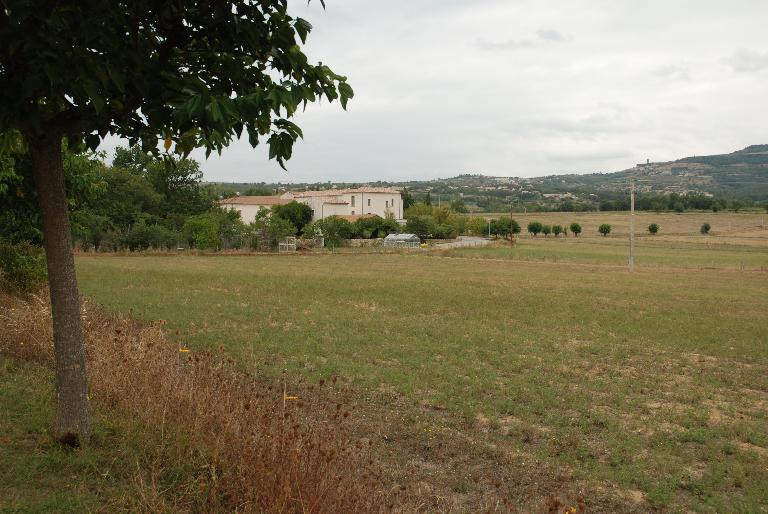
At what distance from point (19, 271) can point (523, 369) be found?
38.5 feet

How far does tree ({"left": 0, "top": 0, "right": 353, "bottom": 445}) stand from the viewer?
11.8ft

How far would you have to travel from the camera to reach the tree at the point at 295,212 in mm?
85188

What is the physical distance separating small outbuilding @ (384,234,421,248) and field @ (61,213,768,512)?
4056 centimetres

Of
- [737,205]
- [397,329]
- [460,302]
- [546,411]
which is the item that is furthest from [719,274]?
[737,205]

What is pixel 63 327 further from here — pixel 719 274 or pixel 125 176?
pixel 125 176

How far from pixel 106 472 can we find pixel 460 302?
20.5 metres

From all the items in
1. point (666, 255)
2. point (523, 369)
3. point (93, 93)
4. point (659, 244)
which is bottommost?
point (666, 255)

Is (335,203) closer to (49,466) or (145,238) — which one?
(145,238)

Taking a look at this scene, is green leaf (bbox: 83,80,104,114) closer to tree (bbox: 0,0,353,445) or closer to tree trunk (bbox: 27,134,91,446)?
tree (bbox: 0,0,353,445)

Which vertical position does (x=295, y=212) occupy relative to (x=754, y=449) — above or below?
above

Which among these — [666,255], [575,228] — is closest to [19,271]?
[666,255]

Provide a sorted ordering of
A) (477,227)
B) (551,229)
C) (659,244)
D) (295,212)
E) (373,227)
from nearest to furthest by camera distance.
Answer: (373,227)
(659,244)
(295,212)
(477,227)
(551,229)

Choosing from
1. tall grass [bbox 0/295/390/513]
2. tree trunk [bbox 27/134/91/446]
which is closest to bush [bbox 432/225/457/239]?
tall grass [bbox 0/295/390/513]

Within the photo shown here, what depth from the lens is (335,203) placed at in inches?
3686
